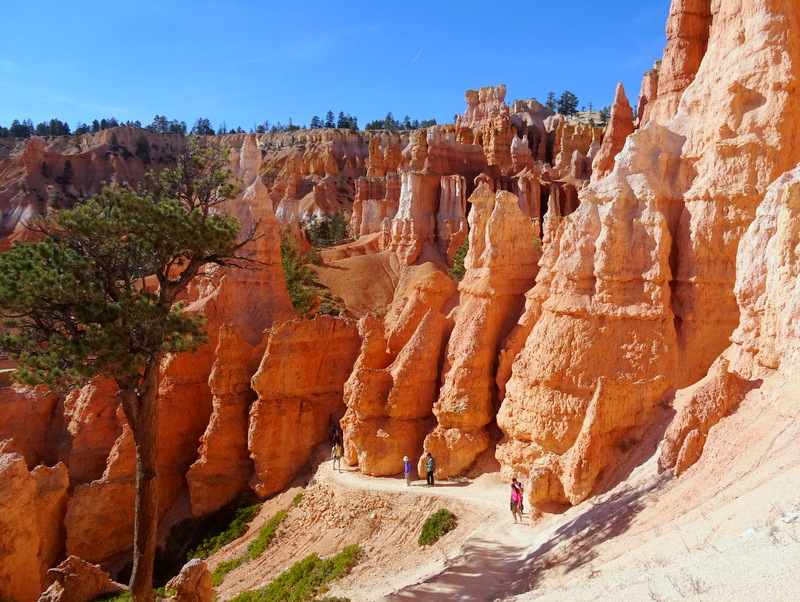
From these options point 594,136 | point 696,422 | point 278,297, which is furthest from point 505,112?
point 696,422

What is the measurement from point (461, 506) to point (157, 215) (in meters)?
10.0

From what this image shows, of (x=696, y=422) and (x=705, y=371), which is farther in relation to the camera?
(x=705, y=371)

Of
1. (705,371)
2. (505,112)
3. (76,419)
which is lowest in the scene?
(76,419)

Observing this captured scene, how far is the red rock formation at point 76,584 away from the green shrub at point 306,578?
3261mm

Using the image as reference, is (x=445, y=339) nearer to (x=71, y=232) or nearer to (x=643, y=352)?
(x=643, y=352)

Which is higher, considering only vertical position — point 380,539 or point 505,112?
point 505,112

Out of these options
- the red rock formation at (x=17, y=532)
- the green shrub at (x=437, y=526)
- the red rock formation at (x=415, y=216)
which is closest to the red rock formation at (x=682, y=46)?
the green shrub at (x=437, y=526)

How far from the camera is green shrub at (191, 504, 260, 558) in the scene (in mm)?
19938

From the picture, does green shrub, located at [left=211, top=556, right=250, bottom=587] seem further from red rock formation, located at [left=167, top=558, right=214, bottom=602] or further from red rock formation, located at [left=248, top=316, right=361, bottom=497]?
red rock formation, located at [left=167, top=558, right=214, bottom=602]

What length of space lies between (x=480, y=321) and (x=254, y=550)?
9.64 m

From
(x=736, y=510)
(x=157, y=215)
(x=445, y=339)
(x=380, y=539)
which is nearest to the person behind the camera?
(x=736, y=510)

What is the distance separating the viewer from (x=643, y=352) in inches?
564

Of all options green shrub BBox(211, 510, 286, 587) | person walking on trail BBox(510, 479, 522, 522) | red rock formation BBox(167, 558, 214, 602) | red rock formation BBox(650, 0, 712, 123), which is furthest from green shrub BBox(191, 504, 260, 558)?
red rock formation BBox(650, 0, 712, 123)

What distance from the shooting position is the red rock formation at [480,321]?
1764cm
